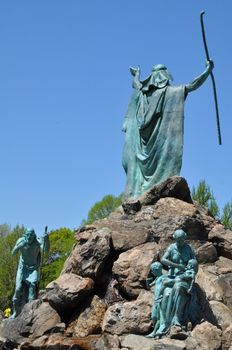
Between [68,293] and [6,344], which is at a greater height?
[68,293]

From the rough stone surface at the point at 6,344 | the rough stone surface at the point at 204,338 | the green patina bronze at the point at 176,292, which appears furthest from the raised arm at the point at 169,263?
the rough stone surface at the point at 6,344

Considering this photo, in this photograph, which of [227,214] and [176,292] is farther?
[227,214]

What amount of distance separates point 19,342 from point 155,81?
9247 millimetres

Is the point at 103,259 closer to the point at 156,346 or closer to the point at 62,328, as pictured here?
the point at 62,328

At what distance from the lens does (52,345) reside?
13.4 meters

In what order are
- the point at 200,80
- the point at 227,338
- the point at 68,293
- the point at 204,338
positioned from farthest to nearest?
1. the point at 200,80
2. the point at 68,293
3. the point at 227,338
4. the point at 204,338

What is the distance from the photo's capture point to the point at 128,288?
14.6 m

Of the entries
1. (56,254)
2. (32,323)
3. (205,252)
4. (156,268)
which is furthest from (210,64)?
(56,254)

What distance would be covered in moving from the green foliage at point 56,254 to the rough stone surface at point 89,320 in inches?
1007

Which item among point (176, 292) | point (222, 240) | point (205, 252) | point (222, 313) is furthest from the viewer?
point (222, 240)

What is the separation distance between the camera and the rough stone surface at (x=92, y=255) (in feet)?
50.2

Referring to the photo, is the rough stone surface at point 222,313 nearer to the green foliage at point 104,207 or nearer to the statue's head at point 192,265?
the statue's head at point 192,265

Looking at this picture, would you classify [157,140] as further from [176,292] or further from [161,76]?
[176,292]

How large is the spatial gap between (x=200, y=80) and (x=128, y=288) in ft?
24.5
